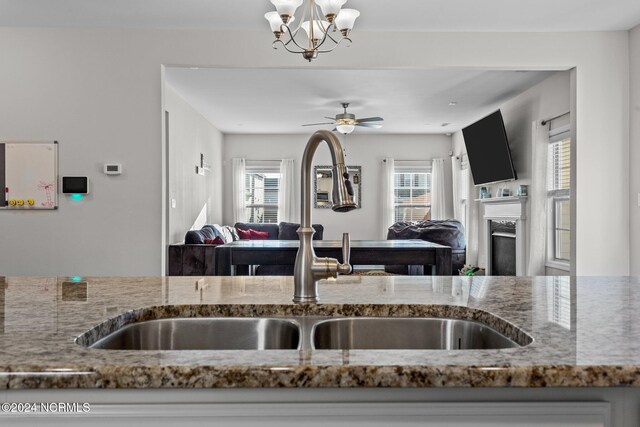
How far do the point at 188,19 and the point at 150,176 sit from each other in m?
1.30

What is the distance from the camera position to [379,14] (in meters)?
3.94

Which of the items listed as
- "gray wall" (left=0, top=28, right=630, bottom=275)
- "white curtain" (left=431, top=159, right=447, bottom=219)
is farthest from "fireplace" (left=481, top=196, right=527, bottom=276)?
"white curtain" (left=431, top=159, right=447, bottom=219)

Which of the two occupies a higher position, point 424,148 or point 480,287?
point 424,148

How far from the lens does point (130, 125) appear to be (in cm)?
430

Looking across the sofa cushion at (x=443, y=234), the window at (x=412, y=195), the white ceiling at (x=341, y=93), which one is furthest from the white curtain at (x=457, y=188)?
the sofa cushion at (x=443, y=234)

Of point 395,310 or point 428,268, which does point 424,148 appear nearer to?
point 428,268

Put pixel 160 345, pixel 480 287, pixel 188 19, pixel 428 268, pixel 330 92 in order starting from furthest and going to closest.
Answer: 1. pixel 330 92
2. pixel 428 268
3. pixel 188 19
4. pixel 480 287
5. pixel 160 345

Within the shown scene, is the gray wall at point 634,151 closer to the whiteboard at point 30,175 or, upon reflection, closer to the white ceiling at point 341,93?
the white ceiling at point 341,93

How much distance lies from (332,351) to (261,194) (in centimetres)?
888

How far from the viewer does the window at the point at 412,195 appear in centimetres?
964

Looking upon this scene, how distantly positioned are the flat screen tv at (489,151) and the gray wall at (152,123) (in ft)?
6.89

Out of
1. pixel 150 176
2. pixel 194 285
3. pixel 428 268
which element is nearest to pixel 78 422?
pixel 194 285

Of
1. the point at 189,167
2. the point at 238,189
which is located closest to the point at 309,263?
the point at 189,167

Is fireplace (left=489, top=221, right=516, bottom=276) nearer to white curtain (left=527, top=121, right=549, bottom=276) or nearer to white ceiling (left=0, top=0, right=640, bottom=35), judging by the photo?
white curtain (left=527, top=121, right=549, bottom=276)
